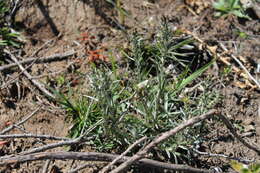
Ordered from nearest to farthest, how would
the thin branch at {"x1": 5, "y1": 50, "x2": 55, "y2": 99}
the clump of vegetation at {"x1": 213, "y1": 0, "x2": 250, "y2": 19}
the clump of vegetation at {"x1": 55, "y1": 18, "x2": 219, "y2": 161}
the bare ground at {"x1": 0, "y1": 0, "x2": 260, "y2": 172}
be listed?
1. the clump of vegetation at {"x1": 55, "y1": 18, "x2": 219, "y2": 161}
2. the bare ground at {"x1": 0, "y1": 0, "x2": 260, "y2": 172}
3. the thin branch at {"x1": 5, "y1": 50, "x2": 55, "y2": 99}
4. the clump of vegetation at {"x1": 213, "y1": 0, "x2": 250, "y2": 19}

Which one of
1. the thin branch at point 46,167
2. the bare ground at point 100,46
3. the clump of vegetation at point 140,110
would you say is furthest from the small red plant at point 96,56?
the thin branch at point 46,167

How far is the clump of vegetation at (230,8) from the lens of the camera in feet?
10.1

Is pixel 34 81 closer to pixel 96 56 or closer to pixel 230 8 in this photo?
pixel 96 56

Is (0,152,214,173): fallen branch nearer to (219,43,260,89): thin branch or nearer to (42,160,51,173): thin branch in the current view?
(42,160,51,173): thin branch

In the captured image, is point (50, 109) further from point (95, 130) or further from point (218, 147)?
point (218, 147)

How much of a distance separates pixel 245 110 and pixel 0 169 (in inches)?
72.5

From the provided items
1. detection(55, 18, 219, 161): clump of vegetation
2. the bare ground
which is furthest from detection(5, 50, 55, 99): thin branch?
detection(55, 18, 219, 161): clump of vegetation

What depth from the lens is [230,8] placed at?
122 inches

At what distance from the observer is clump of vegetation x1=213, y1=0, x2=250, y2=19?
3079 mm

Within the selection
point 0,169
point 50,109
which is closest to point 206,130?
point 50,109

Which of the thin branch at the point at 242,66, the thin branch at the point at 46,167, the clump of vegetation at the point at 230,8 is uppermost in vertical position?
the clump of vegetation at the point at 230,8

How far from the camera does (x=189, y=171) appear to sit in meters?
1.94

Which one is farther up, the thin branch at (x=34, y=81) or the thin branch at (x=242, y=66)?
the thin branch at (x=34, y=81)

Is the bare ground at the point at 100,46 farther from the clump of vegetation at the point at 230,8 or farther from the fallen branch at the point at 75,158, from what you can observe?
the fallen branch at the point at 75,158
